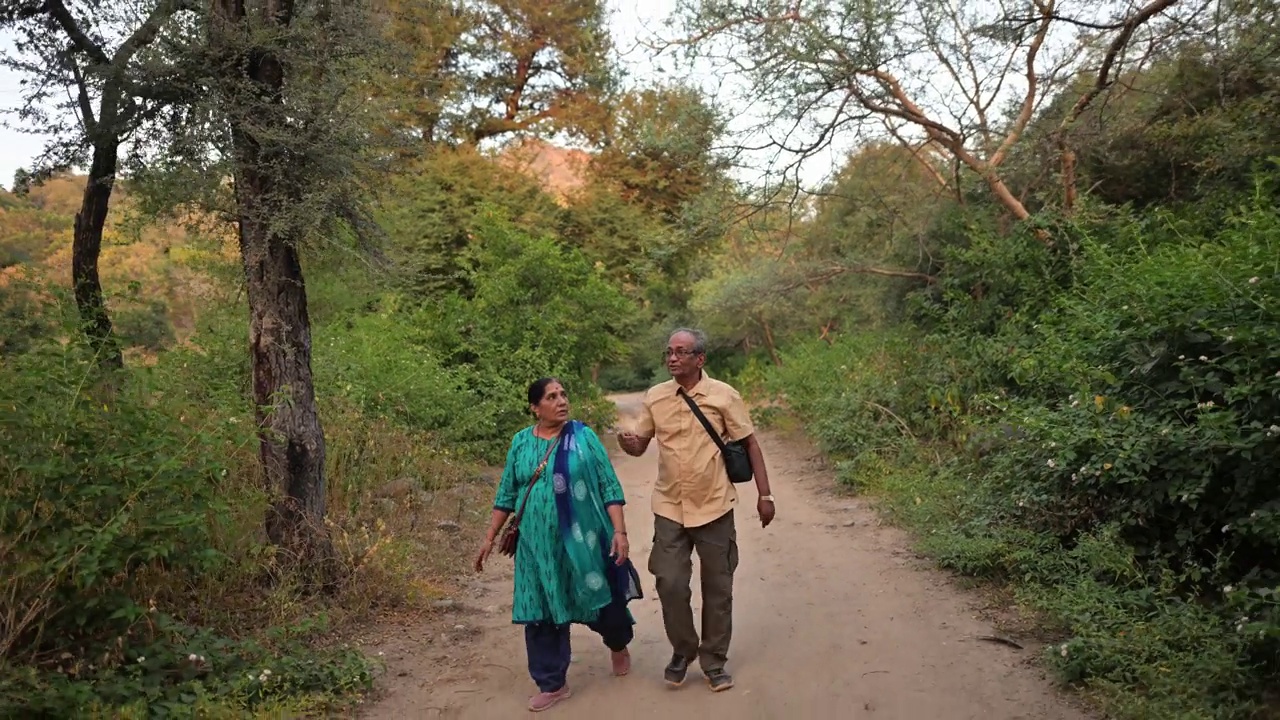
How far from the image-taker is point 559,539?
16.6ft

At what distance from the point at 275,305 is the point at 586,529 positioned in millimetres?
2699

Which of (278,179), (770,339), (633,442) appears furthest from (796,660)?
(770,339)

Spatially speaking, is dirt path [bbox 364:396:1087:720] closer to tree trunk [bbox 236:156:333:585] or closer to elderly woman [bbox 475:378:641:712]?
elderly woman [bbox 475:378:641:712]

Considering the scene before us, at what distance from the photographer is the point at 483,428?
1297 cm

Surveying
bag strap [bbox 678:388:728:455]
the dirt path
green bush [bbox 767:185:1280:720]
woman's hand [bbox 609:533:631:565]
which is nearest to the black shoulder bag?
bag strap [bbox 678:388:728:455]

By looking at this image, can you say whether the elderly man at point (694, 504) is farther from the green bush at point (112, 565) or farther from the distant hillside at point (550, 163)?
the distant hillside at point (550, 163)

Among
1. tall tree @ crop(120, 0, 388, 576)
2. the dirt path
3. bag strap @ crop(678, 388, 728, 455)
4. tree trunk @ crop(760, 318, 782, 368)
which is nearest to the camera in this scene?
the dirt path

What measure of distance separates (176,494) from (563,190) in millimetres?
17190

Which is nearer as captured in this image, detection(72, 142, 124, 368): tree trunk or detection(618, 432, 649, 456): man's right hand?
detection(618, 432, 649, 456): man's right hand

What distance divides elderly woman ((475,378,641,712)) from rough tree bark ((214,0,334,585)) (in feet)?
5.68

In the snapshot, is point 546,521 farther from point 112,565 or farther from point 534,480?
point 112,565

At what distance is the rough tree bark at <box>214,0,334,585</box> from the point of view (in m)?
5.99

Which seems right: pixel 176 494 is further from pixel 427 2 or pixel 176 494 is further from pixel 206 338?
pixel 206 338

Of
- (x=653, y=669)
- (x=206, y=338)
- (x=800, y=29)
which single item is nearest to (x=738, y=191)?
(x=800, y=29)
